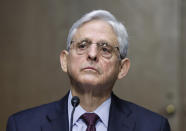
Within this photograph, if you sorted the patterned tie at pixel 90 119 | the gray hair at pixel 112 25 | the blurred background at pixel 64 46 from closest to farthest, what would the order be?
the patterned tie at pixel 90 119 < the gray hair at pixel 112 25 < the blurred background at pixel 64 46

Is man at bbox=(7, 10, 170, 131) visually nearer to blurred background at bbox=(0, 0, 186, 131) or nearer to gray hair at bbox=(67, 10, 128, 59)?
gray hair at bbox=(67, 10, 128, 59)

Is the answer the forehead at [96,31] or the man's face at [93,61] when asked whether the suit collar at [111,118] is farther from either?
the forehead at [96,31]

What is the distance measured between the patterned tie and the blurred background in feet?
4.44

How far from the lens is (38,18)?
11.1ft

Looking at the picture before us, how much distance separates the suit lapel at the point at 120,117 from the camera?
206 cm

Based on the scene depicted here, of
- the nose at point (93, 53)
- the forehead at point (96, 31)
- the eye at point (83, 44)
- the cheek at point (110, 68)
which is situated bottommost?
the cheek at point (110, 68)

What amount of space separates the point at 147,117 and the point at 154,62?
1.28 meters

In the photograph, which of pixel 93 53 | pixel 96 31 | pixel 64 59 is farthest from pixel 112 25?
pixel 64 59

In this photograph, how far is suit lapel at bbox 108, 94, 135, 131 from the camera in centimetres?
206

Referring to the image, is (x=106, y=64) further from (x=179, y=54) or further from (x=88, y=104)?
(x=179, y=54)

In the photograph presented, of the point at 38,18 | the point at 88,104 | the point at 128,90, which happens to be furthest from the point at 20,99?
the point at 88,104

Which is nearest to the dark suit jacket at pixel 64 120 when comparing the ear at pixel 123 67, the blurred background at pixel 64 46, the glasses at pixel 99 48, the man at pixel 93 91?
the man at pixel 93 91

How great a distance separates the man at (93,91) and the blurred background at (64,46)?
1190 mm

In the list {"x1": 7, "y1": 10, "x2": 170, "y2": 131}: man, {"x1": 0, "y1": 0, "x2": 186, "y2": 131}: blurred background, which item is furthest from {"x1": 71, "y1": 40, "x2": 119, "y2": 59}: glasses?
{"x1": 0, "y1": 0, "x2": 186, "y2": 131}: blurred background
